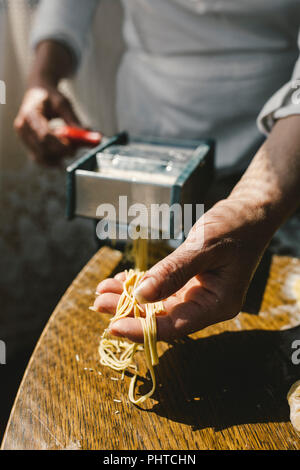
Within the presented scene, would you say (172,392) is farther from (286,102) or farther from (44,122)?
(44,122)

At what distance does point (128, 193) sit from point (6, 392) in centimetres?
157

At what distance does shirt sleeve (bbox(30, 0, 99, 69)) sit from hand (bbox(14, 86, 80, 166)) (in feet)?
0.91

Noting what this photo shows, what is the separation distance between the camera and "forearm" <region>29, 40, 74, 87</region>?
5.94ft

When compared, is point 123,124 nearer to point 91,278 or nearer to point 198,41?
point 198,41

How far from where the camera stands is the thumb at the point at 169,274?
830 millimetres

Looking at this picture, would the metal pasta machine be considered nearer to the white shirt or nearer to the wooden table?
the wooden table

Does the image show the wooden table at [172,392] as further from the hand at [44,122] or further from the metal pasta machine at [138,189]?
the hand at [44,122]

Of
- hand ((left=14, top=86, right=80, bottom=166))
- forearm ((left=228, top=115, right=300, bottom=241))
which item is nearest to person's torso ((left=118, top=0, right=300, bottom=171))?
hand ((left=14, top=86, right=80, bottom=166))

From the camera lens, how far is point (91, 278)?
130cm

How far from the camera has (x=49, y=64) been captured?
185cm

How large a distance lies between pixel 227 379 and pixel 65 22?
1.69 m

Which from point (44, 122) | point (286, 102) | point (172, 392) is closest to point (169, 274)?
point (172, 392)

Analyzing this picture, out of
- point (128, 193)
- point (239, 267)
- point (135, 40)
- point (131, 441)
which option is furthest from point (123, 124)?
point (131, 441)

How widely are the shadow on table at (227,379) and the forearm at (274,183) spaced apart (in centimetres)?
30
